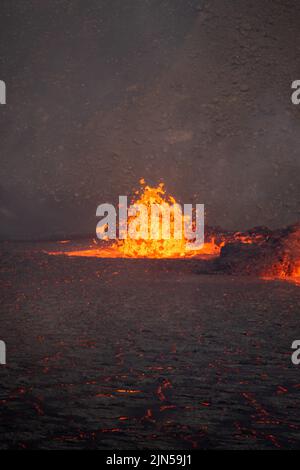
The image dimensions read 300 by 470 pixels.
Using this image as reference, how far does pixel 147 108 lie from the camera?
28312 mm

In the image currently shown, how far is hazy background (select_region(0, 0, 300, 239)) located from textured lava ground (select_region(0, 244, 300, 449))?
12.4 metres

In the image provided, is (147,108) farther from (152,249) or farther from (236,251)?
(236,251)

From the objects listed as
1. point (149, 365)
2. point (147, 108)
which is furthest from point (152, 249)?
point (147, 108)

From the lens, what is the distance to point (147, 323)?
802 cm

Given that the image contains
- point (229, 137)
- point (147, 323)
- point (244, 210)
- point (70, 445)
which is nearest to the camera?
point (70, 445)

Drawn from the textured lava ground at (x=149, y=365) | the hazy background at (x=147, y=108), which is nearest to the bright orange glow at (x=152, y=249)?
the textured lava ground at (x=149, y=365)

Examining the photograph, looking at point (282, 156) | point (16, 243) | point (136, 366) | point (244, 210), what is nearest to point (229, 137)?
point (282, 156)

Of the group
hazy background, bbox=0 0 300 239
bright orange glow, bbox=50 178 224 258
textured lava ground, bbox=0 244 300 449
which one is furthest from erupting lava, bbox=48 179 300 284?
hazy background, bbox=0 0 300 239

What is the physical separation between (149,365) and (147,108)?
74.5 feet

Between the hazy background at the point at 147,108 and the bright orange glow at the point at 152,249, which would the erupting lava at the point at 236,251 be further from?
the hazy background at the point at 147,108

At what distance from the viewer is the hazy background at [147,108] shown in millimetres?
24703

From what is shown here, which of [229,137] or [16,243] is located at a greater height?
[229,137]

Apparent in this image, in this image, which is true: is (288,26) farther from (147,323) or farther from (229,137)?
(147,323)
